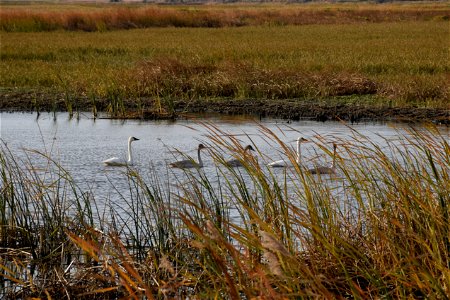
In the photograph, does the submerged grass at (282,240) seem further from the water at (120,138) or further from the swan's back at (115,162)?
the swan's back at (115,162)

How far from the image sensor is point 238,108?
59.0 ft

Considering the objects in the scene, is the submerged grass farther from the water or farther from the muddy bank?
the muddy bank

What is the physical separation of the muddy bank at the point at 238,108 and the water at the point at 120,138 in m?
0.36

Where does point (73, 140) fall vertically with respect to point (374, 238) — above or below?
below

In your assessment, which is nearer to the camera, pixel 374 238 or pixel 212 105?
pixel 374 238

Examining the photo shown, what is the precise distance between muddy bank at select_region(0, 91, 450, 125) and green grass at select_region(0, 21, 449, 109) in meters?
0.42

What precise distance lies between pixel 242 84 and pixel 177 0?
481 feet

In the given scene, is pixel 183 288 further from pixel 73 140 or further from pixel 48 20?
pixel 48 20

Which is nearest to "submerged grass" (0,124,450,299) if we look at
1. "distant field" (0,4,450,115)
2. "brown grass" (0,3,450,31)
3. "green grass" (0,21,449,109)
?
"distant field" (0,4,450,115)

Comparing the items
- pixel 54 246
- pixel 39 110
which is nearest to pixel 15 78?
pixel 39 110

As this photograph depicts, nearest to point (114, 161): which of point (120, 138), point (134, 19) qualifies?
point (120, 138)

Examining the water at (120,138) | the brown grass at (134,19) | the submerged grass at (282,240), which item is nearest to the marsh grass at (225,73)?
the water at (120,138)

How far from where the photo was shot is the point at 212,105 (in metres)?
18.4

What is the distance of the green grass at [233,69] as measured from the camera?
19406 mm
